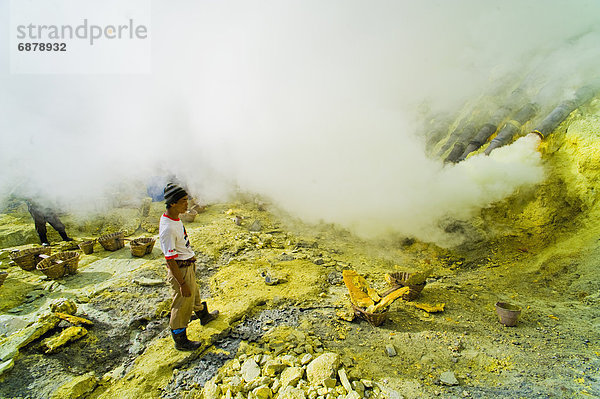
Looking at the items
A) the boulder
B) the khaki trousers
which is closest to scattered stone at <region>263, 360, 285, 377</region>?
the khaki trousers

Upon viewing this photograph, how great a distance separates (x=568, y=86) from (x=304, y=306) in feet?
25.3

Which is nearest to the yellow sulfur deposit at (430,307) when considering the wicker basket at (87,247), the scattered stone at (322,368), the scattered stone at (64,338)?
the scattered stone at (322,368)

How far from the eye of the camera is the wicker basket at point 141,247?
4.97 meters

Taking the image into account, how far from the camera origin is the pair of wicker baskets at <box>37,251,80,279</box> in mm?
4090

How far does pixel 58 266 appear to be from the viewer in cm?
413

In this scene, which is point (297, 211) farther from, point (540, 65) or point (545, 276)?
point (540, 65)

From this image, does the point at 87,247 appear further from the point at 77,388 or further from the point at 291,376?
the point at 291,376

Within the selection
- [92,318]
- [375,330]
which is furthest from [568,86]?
[92,318]

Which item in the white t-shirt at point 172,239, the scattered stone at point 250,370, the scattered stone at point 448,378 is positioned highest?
the white t-shirt at point 172,239

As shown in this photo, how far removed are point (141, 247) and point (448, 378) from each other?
17.5 feet

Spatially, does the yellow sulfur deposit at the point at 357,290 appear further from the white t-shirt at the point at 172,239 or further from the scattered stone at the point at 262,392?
the white t-shirt at the point at 172,239

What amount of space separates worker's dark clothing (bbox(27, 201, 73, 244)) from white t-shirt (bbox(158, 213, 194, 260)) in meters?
5.43

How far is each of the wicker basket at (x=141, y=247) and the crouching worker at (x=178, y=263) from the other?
2.80m

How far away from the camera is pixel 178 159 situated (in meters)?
9.52
